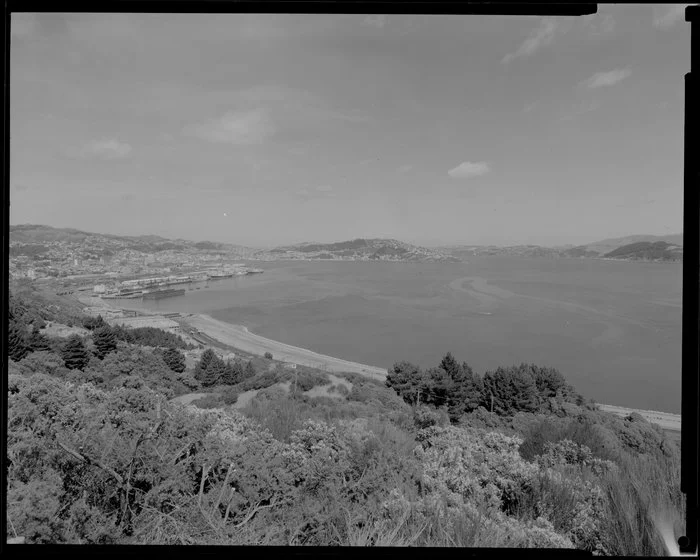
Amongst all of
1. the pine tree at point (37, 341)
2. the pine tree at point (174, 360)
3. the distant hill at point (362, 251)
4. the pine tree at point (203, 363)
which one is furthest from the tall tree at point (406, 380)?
the pine tree at point (37, 341)

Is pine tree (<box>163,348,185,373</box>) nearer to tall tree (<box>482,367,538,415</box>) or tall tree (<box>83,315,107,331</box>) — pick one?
tall tree (<box>83,315,107,331</box>)

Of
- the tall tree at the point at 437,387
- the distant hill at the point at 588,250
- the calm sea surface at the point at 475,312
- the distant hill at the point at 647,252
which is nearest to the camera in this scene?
the distant hill at the point at 647,252

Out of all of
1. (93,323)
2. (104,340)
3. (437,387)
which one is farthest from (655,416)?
(93,323)

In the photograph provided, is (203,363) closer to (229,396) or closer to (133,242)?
(229,396)

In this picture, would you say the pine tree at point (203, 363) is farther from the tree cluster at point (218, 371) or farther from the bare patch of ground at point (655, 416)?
the bare patch of ground at point (655, 416)

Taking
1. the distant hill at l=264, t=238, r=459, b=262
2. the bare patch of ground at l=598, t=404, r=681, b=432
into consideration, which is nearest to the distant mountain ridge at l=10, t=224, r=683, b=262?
the distant hill at l=264, t=238, r=459, b=262

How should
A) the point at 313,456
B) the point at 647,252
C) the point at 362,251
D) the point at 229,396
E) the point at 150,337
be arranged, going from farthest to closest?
the point at 362,251
the point at 150,337
the point at 229,396
the point at 647,252
the point at 313,456

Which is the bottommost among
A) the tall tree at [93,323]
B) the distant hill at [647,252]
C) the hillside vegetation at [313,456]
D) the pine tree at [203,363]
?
the hillside vegetation at [313,456]
